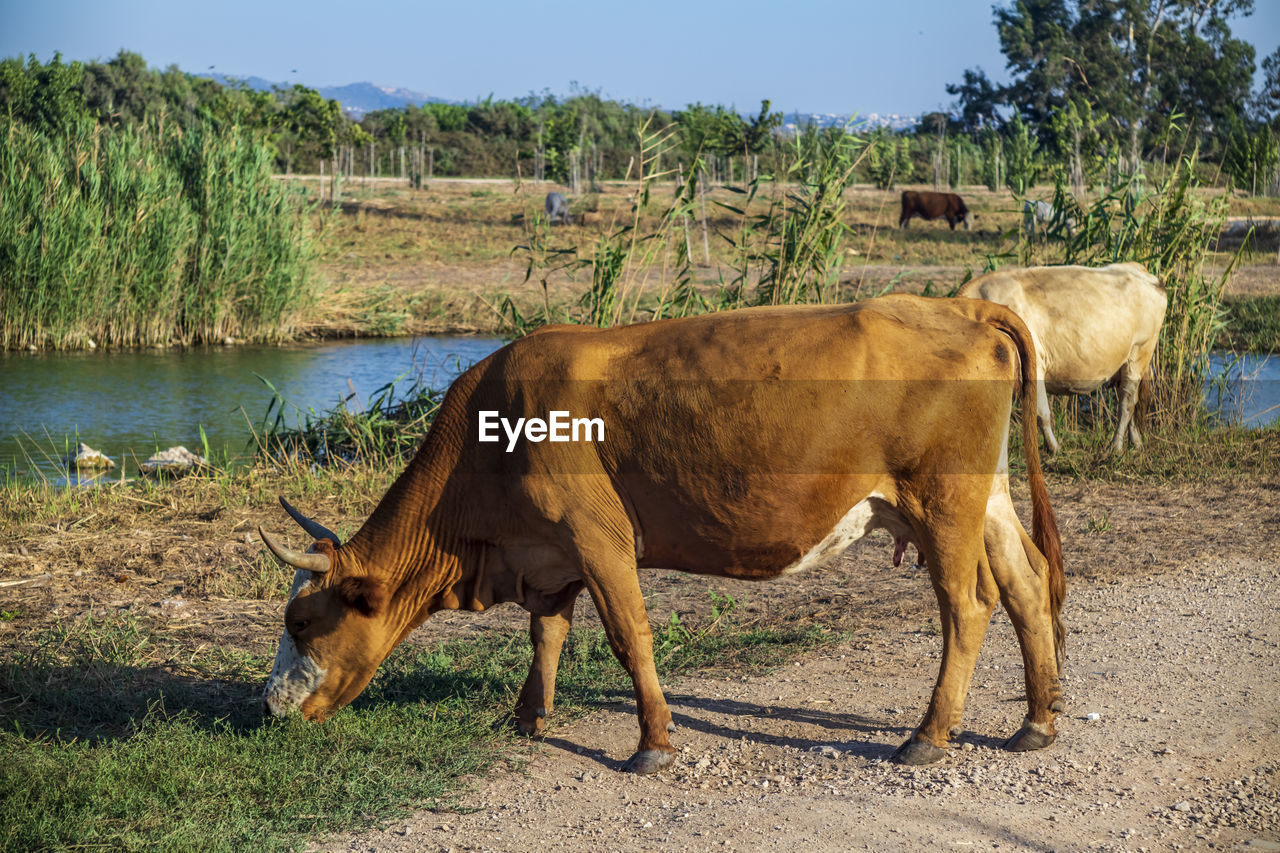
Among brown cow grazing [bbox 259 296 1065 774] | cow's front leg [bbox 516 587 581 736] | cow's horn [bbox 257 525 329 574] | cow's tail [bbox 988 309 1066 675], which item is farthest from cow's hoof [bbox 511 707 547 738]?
cow's tail [bbox 988 309 1066 675]

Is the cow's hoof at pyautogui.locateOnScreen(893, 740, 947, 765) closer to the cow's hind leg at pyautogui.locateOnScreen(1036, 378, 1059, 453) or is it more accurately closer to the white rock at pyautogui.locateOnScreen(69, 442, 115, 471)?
the cow's hind leg at pyautogui.locateOnScreen(1036, 378, 1059, 453)

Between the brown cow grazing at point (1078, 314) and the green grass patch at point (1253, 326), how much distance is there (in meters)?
6.76

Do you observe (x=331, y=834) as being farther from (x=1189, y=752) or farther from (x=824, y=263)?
(x=824, y=263)

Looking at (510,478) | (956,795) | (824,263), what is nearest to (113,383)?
(824,263)

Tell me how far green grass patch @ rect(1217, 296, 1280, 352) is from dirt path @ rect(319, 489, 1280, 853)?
10812 millimetres

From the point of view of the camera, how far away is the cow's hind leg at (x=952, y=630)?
13.8ft

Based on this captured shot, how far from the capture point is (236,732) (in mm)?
4555

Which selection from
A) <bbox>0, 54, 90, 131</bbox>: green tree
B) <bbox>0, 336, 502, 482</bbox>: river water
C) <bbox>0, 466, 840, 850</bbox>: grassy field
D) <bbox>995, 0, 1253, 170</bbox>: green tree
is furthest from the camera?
<bbox>995, 0, 1253, 170</bbox>: green tree

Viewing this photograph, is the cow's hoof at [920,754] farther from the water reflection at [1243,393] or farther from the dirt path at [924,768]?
the water reflection at [1243,393]

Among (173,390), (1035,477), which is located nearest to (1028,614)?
(1035,477)

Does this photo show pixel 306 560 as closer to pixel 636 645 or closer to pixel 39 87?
pixel 636 645

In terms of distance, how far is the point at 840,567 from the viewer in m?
7.05

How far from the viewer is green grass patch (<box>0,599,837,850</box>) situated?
12.6ft
